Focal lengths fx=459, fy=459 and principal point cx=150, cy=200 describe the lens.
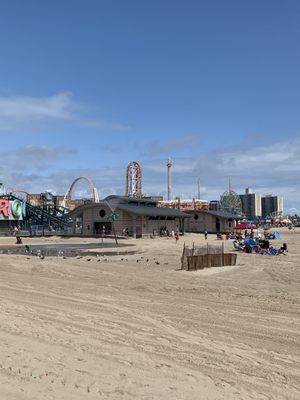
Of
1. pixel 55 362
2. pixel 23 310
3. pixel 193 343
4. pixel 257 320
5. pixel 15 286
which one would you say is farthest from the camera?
pixel 15 286

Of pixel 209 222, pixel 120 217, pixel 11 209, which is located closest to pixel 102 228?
pixel 120 217

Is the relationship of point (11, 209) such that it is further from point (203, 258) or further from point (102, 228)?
point (203, 258)

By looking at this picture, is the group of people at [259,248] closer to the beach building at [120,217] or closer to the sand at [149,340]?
the sand at [149,340]

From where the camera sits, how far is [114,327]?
1053cm

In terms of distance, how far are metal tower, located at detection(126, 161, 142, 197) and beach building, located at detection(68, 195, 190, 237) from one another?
5575cm

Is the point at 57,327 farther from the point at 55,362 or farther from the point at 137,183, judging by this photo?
the point at 137,183

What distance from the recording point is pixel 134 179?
12862 centimetres

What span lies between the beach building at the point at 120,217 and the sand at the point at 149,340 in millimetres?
46347

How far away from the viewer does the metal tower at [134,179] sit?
12739cm

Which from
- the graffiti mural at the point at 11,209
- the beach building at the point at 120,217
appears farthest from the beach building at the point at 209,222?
the graffiti mural at the point at 11,209

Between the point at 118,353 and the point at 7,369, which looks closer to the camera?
the point at 7,369

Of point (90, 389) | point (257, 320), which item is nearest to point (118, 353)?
point (90, 389)

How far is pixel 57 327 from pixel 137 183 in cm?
11886

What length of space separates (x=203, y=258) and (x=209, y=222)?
62.1m
